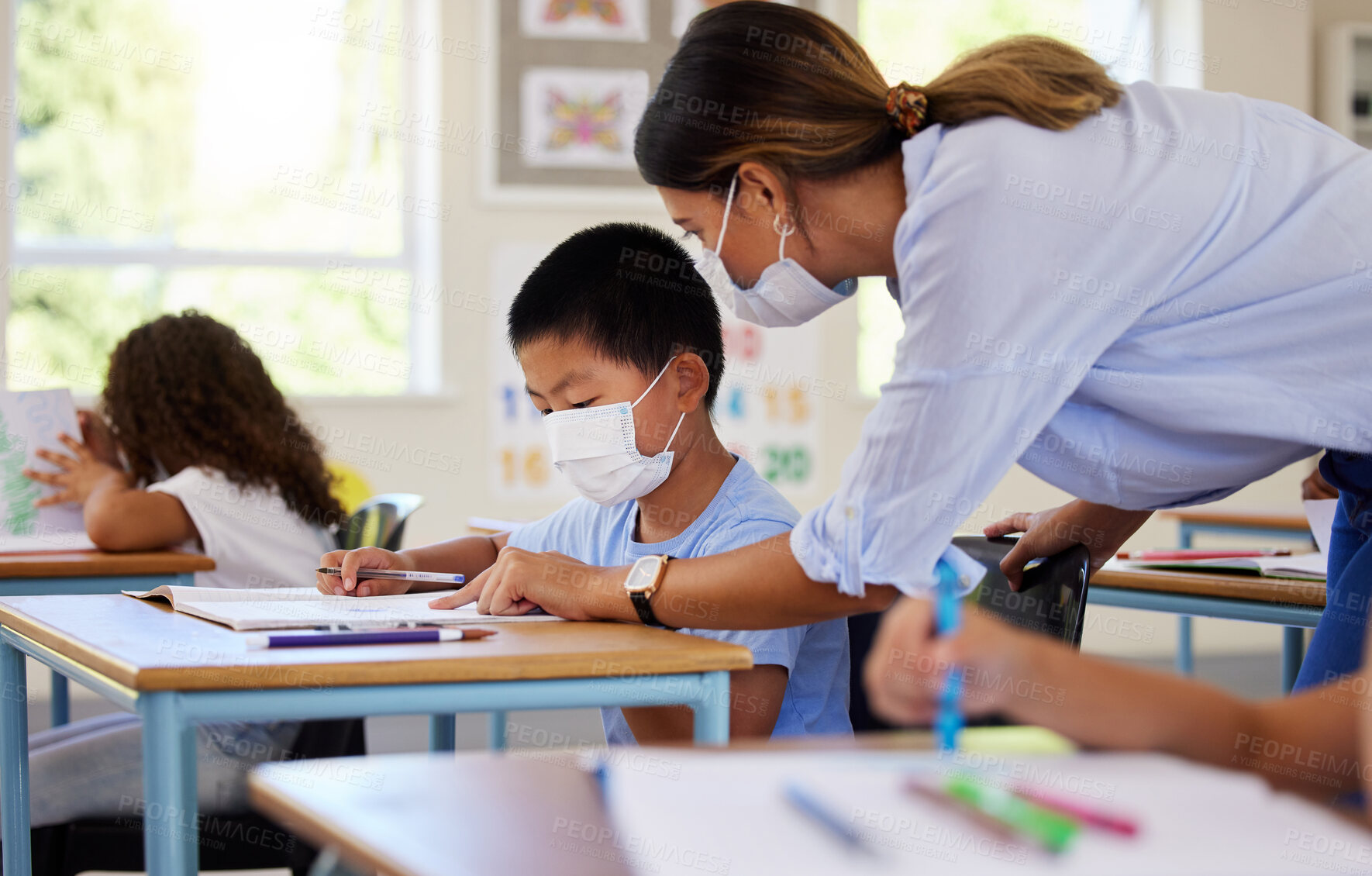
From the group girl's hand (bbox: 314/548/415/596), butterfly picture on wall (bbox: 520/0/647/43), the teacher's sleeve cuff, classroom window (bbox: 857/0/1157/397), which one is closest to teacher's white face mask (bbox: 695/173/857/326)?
the teacher's sleeve cuff

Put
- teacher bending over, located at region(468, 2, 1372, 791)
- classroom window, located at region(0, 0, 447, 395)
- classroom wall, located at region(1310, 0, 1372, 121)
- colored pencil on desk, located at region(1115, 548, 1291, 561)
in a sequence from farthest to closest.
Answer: classroom wall, located at region(1310, 0, 1372, 121)
classroom window, located at region(0, 0, 447, 395)
colored pencil on desk, located at region(1115, 548, 1291, 561)
teacher bending over, located at region(468, 2, 1372, 791)

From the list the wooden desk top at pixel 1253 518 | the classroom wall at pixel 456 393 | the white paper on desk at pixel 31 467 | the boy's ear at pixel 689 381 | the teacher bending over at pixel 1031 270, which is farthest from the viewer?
the classroom wall at pixel 456 393

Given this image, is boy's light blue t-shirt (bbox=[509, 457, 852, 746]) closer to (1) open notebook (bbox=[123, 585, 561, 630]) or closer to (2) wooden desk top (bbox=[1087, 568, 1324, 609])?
(1) open notebook (bbox=[123, 585, 561, 630])

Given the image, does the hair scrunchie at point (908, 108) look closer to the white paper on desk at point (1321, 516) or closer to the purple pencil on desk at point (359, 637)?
the purple pencil on desk at point (359, 637)

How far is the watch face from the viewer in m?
1.24

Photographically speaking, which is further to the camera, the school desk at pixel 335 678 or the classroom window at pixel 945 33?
the classroom window at pixel 945 33

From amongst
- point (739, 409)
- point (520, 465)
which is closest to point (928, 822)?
point (520, 465)

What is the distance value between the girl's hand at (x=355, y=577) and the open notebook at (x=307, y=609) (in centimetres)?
2

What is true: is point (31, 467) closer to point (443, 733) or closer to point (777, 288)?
point (443, 733)

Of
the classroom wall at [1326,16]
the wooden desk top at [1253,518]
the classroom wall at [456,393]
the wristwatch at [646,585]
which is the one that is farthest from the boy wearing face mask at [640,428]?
the classroom wall at [1326,16]

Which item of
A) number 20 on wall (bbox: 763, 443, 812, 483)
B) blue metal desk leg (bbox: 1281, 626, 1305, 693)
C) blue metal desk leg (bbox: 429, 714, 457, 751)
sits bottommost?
blue metal desk leg (bbox: 1281, 626, 1305, 693)

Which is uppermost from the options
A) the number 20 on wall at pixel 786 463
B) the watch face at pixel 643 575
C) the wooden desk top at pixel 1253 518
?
the watch face at pixel 643 575

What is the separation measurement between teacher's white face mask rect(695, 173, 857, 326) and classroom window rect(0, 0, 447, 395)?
3.04m

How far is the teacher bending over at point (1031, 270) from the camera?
3.47ft
